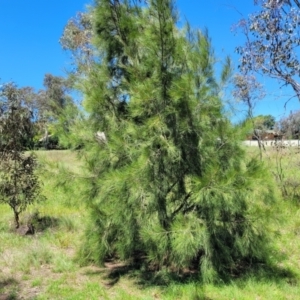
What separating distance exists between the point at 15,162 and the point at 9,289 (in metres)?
3.51

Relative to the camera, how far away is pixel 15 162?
24.4 feet

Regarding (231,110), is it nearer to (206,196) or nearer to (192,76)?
(192,76)

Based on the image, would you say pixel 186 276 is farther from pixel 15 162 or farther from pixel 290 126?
pixel 290 126

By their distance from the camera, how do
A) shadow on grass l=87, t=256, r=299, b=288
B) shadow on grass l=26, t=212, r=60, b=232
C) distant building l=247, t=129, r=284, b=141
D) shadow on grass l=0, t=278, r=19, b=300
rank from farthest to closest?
distant building l=247, t=129, r=284, b=141 < shadow on grass l=26, t=212, r=60, b=232 < shadow on grass l=87, t=256, r=299, b=288 < shadow on grass l=0, t=278, r=19, b=300

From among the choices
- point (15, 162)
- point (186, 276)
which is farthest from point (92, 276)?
point (15, 162)

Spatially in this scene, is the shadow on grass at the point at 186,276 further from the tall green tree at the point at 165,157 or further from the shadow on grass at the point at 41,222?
the shadow on grass at the point at 41,222

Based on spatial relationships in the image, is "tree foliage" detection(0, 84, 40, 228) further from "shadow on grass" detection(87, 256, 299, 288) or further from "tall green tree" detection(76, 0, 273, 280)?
"shadow on grass" detection(87, 256, 299, 288)

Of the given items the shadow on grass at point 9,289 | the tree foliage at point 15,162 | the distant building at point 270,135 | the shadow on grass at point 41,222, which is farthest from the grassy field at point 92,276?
the distant building at point 270,135

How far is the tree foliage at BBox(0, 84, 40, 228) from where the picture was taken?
291 inches

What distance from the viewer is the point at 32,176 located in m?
7.57

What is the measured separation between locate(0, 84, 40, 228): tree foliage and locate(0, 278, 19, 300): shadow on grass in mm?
2801

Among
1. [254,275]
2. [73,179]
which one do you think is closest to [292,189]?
[254,275]

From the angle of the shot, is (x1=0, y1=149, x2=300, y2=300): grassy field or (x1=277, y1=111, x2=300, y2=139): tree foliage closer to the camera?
(x1=0, y1=149, x2=300, y2=300): grassy field

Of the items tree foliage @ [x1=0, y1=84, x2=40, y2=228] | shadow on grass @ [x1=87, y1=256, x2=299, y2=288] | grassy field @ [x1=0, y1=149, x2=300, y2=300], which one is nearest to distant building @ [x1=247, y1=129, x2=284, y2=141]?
grassy field @ [x1=0, y1=149, x2=300, y2=300]
